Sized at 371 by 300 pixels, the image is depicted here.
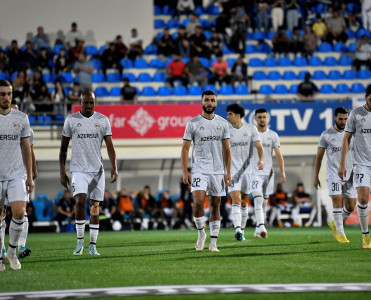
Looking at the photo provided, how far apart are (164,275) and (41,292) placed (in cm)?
160

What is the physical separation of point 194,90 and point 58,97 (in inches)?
189

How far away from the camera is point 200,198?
10.7 meters

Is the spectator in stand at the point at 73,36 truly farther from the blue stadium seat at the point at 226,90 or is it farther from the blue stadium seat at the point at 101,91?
the blue stadium seat at the point at 226,90

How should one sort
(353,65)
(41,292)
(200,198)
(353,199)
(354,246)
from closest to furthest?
(41,292) < (200,198) < (354,246) < (353,199) < (353,65)

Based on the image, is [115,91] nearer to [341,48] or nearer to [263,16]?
[263,16]

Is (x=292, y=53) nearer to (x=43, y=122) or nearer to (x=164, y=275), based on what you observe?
(x=43, y=122)

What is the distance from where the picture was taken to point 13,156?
28.0 feet

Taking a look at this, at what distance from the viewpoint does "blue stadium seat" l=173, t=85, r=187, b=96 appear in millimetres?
25766

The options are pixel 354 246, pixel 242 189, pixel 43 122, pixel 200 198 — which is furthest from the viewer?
pixel 43 122

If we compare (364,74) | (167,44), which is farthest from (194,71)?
(364,74)

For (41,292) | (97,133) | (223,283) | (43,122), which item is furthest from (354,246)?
(43,122)

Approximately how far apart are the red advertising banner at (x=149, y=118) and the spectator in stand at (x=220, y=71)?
9.99 feet

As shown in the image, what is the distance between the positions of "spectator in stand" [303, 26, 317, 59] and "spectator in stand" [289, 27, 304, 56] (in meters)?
0.20

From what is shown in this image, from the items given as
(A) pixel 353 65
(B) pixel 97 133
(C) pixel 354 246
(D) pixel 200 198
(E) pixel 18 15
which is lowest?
(C) pixel 354 246
